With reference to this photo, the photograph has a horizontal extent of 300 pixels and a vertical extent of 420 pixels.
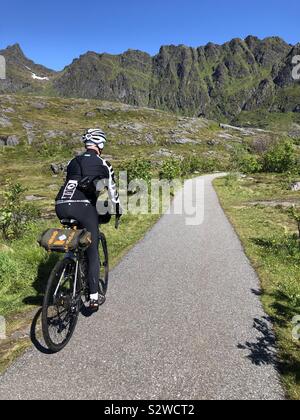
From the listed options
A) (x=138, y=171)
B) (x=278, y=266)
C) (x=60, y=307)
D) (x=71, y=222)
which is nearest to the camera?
(x=60, y=307)

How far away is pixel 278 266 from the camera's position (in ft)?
36.4

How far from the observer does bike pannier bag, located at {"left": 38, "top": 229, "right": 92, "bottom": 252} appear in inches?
243

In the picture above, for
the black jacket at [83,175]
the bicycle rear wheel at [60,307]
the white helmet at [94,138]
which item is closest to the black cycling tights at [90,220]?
the black jacket at [83,175]

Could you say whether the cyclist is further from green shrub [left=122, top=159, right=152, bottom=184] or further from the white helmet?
green shrub [left=122, top=159, right=152, bottom=184]

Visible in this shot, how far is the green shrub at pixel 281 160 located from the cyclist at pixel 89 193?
61.4 metres

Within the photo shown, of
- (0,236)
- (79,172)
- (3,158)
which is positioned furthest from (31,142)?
(79,172)

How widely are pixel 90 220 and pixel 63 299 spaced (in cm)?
153

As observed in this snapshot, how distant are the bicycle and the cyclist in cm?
18

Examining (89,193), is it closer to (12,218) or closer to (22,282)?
(22,282)

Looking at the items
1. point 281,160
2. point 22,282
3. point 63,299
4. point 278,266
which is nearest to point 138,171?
point 278,266

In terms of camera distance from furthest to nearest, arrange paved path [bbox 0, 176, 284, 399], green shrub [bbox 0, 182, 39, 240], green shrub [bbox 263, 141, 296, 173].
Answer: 1. green shrub [bbox 263, 141, 296, 173]
2. green shrub [bbox 0, 182, 39, 240]
3. paved path [bbox 0, 176, 284, 399]

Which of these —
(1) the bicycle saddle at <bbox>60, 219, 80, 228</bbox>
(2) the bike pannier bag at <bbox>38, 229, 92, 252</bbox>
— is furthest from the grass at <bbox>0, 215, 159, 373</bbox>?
(1) the bicycle saddle at <bbox>60, 219, 80, 228</bbox>

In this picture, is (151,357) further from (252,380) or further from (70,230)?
(70,230)

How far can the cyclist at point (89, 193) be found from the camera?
6.70 metres
